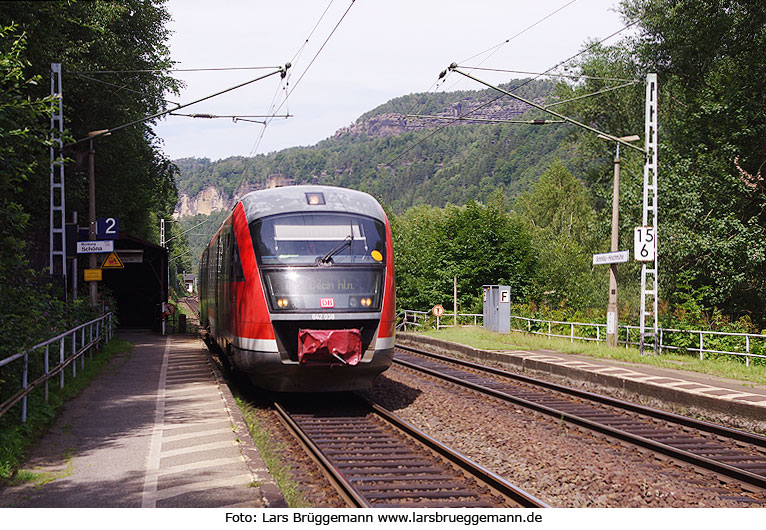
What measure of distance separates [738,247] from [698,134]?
6.05 m

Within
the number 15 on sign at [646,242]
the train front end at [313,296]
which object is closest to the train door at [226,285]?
the train front end at [313,296]

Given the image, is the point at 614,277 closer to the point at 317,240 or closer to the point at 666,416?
the point at 666,416

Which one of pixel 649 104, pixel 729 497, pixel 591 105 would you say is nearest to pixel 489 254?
pixel 591 105

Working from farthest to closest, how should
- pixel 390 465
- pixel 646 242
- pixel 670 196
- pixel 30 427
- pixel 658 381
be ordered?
pixel 670 196
pixel 646 242
pixel 658 381
pixel 30 427
pixel 390 465

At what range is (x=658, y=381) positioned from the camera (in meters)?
14.8

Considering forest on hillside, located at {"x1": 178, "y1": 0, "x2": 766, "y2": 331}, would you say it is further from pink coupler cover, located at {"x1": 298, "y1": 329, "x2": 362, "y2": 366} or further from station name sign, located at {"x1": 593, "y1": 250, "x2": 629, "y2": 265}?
pink coupler cover, located at {"x1": 298, "y1": 329, "x2": 362, "y2": 366}

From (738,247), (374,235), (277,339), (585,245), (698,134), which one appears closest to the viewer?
(277,339)

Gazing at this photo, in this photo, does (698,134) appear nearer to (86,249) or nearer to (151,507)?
(86,249)

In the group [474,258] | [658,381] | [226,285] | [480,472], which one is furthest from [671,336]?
[474,258]

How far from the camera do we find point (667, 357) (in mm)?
20328

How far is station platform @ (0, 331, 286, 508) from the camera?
6.69 m

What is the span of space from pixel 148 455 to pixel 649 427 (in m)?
7.34

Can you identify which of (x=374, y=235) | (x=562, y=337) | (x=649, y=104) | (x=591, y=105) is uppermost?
(x=591, y=105)

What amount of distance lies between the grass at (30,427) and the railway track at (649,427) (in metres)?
7.14
